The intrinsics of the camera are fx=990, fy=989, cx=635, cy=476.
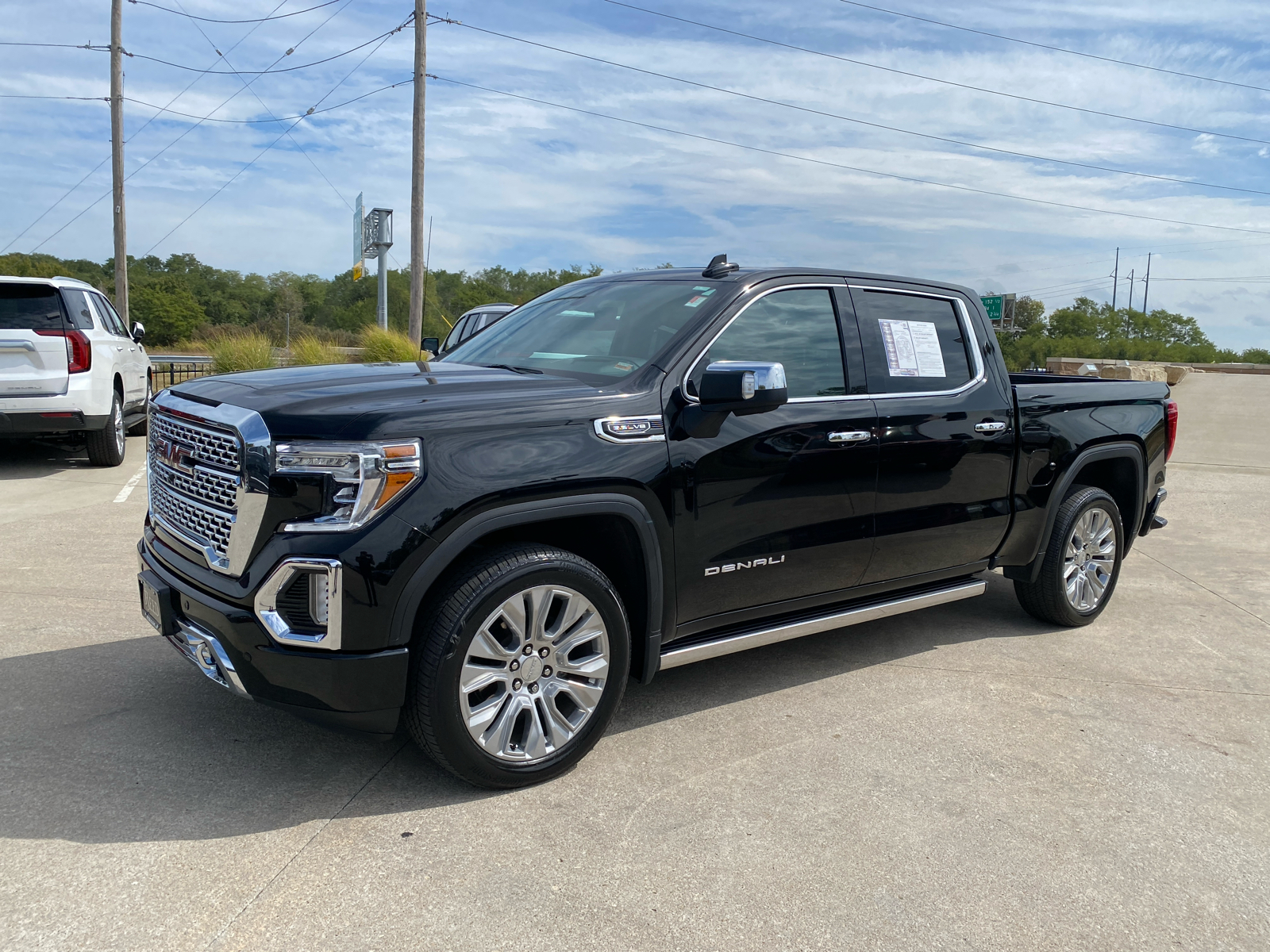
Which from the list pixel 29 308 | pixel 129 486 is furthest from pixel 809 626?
pixel 29 308

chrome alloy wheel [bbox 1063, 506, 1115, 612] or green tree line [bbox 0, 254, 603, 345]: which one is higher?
green tree line [bbox 0, 254, 603, 345]

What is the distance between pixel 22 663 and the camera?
447 centimetres

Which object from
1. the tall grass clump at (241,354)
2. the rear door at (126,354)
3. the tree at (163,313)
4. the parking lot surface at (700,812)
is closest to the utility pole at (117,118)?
the tall grass clump at (241,354)

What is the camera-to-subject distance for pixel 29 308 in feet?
30.5

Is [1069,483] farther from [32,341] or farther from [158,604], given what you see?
[32,341]

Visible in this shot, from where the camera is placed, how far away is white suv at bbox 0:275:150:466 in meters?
9.18

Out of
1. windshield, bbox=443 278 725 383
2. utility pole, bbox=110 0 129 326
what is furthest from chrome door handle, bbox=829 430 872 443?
utility pole, bbox=110 0 129 326

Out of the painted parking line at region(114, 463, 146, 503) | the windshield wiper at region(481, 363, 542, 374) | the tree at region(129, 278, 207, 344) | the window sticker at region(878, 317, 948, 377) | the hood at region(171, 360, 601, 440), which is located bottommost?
the painted parking line at region(114, 463, 146, 503)

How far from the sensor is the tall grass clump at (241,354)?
56.3ft

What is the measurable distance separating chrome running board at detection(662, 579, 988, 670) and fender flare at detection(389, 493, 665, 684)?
0.45 feet

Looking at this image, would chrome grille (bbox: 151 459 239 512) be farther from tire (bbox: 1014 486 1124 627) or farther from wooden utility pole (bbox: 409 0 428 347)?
wooden utility pole (bbox: 409 0 428 347)

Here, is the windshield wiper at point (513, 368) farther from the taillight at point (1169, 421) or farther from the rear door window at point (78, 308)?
the rear door window at point (78, 308)

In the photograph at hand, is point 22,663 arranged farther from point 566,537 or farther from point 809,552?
point 809,552

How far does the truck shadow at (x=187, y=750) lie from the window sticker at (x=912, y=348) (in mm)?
1462
